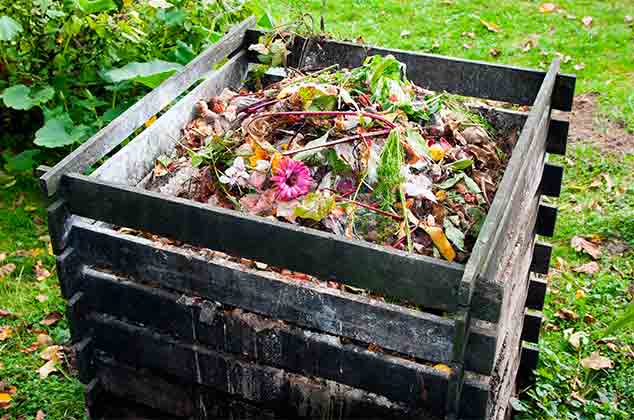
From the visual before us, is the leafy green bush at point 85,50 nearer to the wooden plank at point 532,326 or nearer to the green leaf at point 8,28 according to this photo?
the green leaf at point 8,28

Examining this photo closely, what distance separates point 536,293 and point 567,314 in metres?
0.64

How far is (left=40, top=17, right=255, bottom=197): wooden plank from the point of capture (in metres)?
2.52

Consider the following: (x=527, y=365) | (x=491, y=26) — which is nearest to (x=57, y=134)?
(x=527, y=365)

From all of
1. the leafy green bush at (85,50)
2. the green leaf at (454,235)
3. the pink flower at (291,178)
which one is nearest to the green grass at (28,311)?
the leafy green bush at (85,50)

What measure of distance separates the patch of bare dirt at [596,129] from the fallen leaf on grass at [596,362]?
6.59 ft

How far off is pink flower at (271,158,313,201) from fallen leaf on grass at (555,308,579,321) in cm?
198

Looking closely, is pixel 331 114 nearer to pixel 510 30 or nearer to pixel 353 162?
pixel 353 162

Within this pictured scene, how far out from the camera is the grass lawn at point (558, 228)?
141 inches

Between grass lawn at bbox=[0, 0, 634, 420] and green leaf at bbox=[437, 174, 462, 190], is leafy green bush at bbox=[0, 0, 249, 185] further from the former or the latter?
green leaf at bbox=[437, 174, 462, 190]

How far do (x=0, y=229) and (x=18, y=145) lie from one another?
0.70 meters

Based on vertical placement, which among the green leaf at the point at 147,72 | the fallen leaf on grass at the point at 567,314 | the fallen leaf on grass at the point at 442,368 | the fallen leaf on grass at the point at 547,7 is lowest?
the fallen leaf on grass at the point at 567,314

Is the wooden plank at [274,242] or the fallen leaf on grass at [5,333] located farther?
the fallen leaf on grass at [5,333]

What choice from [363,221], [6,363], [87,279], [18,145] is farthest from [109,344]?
[18,145]

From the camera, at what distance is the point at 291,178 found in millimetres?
2656
